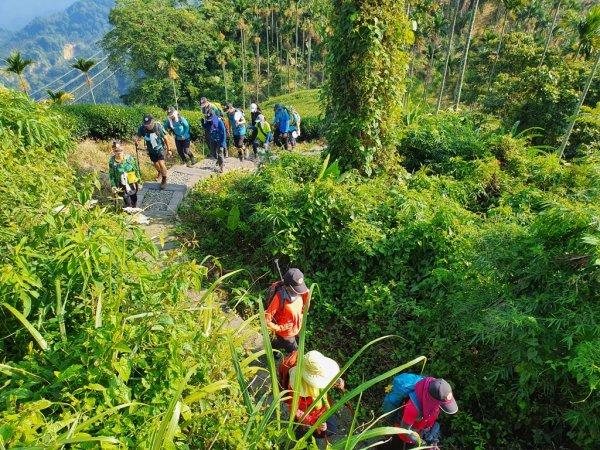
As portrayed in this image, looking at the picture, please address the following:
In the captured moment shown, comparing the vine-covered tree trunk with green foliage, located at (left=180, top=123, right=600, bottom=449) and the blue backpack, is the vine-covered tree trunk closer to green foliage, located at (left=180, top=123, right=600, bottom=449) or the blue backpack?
A: green foliage, located at (left=180, top=123, right=600, bottom=449)

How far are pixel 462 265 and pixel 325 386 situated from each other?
8.24ft

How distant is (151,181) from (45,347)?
22.1ft

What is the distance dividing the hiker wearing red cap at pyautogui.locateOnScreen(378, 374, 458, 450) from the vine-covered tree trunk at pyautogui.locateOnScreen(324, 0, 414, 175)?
4.11m

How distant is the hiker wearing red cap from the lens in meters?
2.85

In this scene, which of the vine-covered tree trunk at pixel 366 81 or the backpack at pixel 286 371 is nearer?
the backpack at pixel 286 371

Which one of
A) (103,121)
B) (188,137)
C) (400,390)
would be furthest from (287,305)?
(103,121)

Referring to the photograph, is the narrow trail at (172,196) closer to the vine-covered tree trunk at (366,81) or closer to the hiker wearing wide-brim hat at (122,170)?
the hiker wearing wide-brim hat at (122,170)

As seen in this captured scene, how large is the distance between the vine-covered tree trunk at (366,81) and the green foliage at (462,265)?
1.68 ft

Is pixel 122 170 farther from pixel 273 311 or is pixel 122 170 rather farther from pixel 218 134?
pixel 273 311

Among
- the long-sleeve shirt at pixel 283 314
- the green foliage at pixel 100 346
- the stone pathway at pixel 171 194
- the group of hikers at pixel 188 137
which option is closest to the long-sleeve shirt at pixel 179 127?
the group of hikers at pixel 188 137

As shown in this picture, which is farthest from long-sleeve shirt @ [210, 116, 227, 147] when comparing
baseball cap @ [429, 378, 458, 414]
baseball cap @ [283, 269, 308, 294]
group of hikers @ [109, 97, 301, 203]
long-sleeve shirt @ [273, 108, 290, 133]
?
baseball cap @ [429, 378, 458, 414]

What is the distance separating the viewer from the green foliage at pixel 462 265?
3.05 meters

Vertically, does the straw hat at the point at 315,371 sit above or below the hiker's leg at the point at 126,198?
above

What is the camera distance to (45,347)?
2070 mm
